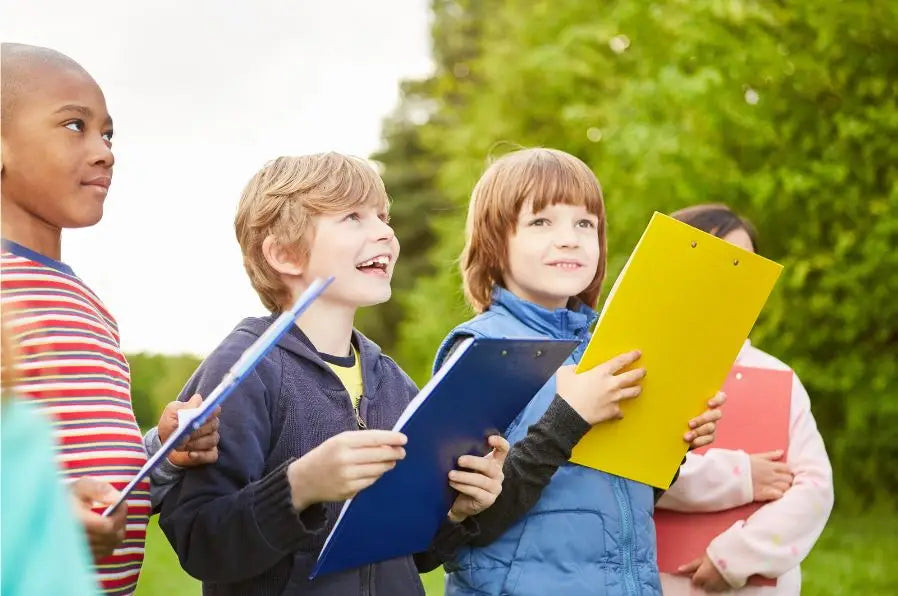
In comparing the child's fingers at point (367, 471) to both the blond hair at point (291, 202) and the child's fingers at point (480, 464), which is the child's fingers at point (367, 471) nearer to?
the child's fingers at point (480, 464)

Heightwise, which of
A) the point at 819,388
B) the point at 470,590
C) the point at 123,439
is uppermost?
the point at 123,439

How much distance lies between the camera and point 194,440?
2043mm

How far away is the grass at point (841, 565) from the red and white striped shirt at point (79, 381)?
5263mm

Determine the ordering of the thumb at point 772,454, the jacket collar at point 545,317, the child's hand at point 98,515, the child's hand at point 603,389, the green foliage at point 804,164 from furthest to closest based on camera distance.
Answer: the green foliage at point 804,164, the thumb at point 772,454, the jacket collar at point 545,317, the child's hand at point 603,389, the child's hand at point 98,515

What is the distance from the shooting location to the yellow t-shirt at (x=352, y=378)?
240cm

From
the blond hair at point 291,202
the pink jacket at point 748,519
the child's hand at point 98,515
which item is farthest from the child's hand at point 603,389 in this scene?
the child's hand at point 98,515

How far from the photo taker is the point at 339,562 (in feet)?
6.95

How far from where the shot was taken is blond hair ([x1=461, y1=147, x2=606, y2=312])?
9.33 feet

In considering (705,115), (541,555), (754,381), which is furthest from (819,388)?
(541,555)

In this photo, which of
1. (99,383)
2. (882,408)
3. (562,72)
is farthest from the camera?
(562,72)

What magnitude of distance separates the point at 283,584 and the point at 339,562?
6.2 inches

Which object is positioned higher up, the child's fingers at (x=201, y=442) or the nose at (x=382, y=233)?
the nose at (x=382, y=233)

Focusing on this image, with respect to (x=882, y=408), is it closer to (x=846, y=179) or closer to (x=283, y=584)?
(x=846, y=179)

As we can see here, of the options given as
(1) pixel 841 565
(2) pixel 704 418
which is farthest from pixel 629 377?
(1) pixel 841 565
